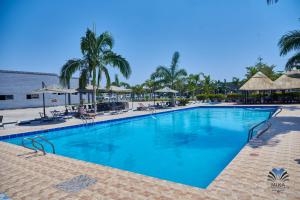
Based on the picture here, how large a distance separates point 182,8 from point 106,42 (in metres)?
6.80

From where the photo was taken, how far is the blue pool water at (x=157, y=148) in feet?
19.8

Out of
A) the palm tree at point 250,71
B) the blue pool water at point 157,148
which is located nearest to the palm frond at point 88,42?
the blue pool water at point 157,148

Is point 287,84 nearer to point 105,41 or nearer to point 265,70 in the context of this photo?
point 265,70

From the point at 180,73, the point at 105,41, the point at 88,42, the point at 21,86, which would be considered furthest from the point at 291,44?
the point at 21,86

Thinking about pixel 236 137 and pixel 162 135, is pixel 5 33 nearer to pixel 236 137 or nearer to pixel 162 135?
pixel 162 135

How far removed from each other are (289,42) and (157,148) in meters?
12.7

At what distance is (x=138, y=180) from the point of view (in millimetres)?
3848

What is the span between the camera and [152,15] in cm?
1683

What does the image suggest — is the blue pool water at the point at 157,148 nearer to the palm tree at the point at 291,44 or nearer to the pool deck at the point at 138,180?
the pool deck at the point at 138,180

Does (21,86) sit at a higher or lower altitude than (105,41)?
lower

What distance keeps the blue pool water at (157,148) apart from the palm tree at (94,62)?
16.3ft

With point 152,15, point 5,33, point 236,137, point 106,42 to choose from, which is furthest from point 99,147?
point 152,15

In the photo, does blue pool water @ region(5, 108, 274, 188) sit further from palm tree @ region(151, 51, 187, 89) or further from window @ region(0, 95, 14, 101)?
window @ region(0, 95, 14, 101)

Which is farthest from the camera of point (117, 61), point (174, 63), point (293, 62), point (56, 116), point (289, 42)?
point (174, 63)
